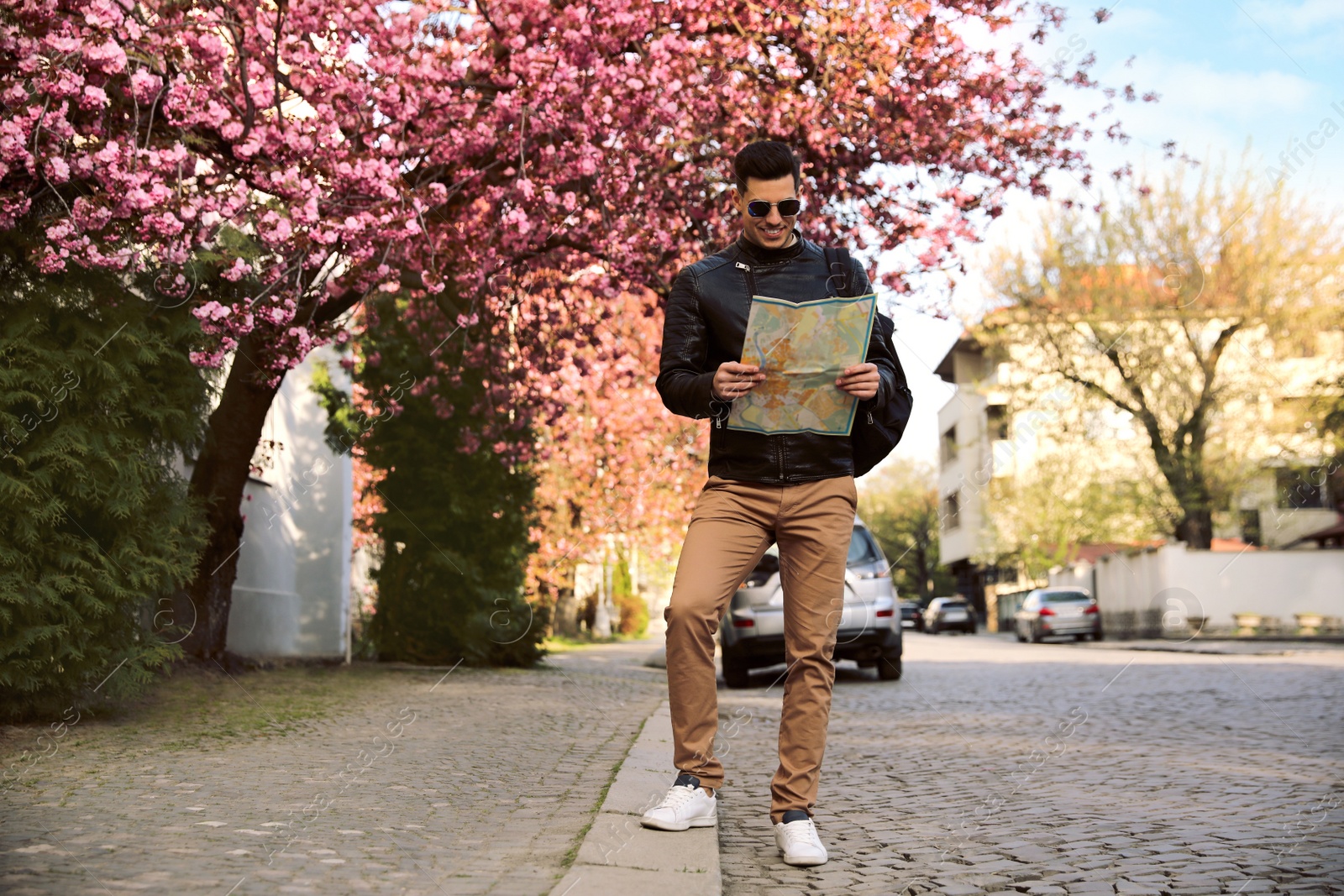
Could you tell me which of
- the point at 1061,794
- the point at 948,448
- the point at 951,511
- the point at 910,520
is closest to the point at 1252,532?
the point at 951,511

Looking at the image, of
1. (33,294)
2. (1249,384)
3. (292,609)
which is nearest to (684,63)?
(33,294)

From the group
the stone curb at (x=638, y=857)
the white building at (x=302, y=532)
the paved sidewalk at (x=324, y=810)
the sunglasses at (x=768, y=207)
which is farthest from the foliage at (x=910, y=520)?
the sunglasses at (x=768, y=207)

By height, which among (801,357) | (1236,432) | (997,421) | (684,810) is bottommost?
(684,810)

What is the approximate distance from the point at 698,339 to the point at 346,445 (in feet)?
38.2

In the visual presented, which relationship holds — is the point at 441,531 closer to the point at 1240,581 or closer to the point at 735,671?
the point at 735,671

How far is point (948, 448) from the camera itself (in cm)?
7781

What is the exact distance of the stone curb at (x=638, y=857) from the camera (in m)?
3.72

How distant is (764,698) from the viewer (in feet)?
42.3

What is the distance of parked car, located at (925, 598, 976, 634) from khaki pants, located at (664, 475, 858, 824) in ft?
167

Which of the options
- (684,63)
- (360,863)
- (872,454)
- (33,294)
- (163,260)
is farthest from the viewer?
(684,63)

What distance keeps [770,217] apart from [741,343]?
1.42ft

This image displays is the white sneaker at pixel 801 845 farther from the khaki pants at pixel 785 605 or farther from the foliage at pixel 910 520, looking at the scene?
the foliage at pixel 910 520

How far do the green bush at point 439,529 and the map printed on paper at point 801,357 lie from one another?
438 inches

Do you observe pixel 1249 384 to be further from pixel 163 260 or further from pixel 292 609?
pixel 163 260
